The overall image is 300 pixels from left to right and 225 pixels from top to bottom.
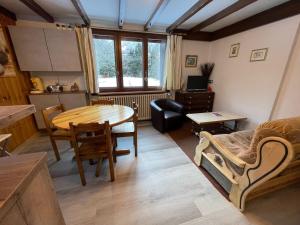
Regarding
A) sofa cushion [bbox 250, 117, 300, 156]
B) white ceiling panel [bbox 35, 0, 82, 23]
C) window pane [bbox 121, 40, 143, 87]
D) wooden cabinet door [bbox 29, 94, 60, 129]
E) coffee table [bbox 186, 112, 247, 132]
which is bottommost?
coffee table [bbox 186, 112, 247, 132]

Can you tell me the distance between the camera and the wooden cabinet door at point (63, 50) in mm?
2707

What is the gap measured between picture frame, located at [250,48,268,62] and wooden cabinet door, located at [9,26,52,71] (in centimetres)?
420

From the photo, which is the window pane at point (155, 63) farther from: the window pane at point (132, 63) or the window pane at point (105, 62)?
the window pane at point (105, 62)

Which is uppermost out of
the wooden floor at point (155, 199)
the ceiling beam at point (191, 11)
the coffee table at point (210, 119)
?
the ceiling beam at point (191, 11)

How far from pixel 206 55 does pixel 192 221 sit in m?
4.02

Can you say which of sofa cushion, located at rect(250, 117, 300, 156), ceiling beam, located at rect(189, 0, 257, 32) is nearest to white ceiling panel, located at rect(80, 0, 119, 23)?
Answer: ceiling beam, located at rect(189, 0, 257, 32)

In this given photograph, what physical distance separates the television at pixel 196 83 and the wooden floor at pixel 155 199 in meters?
2.31

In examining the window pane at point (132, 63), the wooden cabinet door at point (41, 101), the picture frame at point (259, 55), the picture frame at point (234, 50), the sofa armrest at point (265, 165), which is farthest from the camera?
the window pane at point (132, 63)

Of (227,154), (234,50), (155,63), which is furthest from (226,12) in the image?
(227,154)

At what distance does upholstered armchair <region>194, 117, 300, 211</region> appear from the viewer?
108cm

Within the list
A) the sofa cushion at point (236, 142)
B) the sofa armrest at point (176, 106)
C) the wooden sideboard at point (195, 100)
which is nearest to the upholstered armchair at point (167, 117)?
the sofa armrest at point (176, 106)

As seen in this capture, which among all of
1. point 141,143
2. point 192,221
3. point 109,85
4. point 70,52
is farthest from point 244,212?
point 70,52

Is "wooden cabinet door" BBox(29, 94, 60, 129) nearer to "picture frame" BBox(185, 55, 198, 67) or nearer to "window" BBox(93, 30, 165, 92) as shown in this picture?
"window" BBox(93, 30, 165, 92)

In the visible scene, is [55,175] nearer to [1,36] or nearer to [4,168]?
[4,168]
